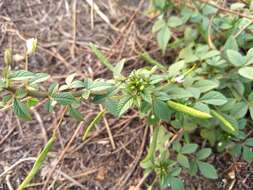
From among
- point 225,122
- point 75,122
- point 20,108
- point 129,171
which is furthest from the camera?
point 75,122

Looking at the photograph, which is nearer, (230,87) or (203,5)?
(230,87)

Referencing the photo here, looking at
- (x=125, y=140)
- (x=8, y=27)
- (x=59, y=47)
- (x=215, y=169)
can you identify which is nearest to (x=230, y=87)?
(x=215, y=169)

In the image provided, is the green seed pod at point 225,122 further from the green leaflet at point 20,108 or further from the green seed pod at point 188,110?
the green leaflet at point 20,108

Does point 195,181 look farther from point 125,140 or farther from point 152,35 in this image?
point 152,35

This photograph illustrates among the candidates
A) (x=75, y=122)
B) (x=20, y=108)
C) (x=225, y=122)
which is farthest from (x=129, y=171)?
(x=20, y=108)

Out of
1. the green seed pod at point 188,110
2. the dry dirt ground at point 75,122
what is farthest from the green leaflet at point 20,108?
the dry dirt ground at point 75,122

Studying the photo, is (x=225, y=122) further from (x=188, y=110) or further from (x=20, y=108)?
(x=20, y=108)
